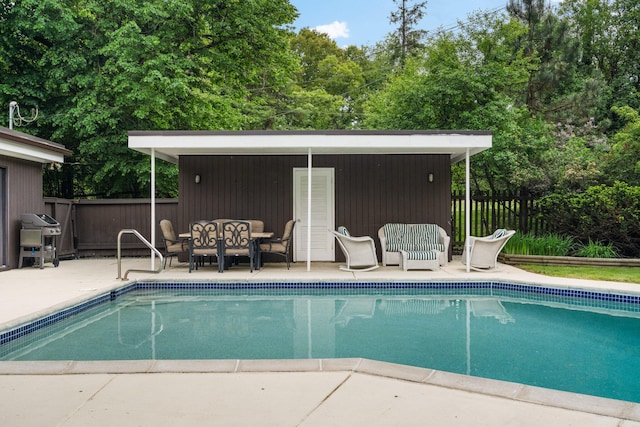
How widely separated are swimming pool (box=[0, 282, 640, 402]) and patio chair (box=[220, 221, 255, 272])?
0.92 metres

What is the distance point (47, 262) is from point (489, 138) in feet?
29.0

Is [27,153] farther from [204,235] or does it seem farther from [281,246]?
[281,246]

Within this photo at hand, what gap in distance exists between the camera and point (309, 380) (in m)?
3.30

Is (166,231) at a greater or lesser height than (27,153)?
lesser

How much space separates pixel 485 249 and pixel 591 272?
5.83 feet

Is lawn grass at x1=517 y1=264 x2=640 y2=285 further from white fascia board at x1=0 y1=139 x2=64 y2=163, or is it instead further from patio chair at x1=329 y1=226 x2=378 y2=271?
white fascia board at x1=0 y1=139 x2=64 y2=163

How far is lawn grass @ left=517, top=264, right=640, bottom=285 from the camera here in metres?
7.84

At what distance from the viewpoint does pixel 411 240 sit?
31.4ft

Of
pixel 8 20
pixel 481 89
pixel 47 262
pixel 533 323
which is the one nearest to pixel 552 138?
pixel 481 89

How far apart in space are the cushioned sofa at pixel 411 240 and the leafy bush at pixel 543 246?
→ 1469mm

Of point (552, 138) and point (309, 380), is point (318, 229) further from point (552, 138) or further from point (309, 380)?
point (552, 138)

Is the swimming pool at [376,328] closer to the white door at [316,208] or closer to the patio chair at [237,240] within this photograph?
A: the patio chair at [237,240]

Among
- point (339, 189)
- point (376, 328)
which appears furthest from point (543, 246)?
point (376, 328)

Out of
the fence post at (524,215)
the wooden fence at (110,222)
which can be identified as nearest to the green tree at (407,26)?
the fence post at (524,215)
